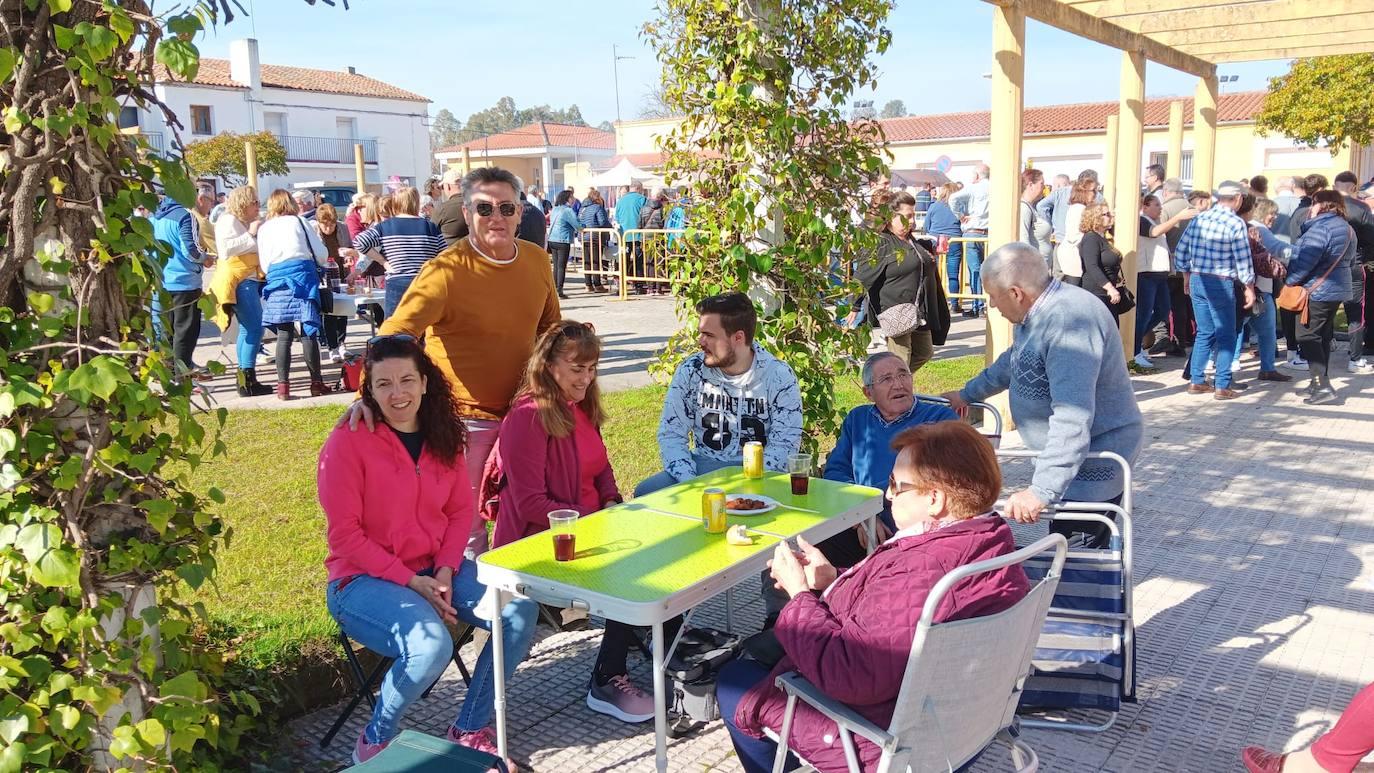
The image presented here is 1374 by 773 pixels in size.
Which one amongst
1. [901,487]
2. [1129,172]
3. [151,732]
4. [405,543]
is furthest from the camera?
[1129,172]

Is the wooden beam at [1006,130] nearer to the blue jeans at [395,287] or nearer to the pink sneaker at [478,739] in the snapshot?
the blue jeans at [395,287]

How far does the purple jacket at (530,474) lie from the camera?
3789 mm

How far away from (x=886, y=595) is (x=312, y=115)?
53.0m

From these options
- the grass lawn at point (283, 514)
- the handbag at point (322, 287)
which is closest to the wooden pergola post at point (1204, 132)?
the grass lawn at point (283, 514)

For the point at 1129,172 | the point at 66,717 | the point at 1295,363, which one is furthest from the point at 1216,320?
the point at 66,717

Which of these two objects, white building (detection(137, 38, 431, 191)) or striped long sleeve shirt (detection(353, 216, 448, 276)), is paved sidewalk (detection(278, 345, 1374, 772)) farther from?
white building (detection(137, 38, 431, 191))

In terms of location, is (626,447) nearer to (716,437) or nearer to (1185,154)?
(716,437)

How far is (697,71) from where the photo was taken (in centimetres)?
516

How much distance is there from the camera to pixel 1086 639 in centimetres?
350

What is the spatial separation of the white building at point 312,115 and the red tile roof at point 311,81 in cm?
5

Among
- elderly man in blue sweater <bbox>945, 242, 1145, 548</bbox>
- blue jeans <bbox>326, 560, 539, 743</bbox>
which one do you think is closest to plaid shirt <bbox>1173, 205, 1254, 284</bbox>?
elderly man in blue sweater <bbox>945, 242, 1145, 548</bbox>

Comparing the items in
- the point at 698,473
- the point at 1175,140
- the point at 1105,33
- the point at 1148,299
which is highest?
the point at 1105,33

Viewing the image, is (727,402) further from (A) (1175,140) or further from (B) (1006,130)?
(A) (1175,140)

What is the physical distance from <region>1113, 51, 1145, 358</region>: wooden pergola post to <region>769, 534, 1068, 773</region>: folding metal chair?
7.74 metres
